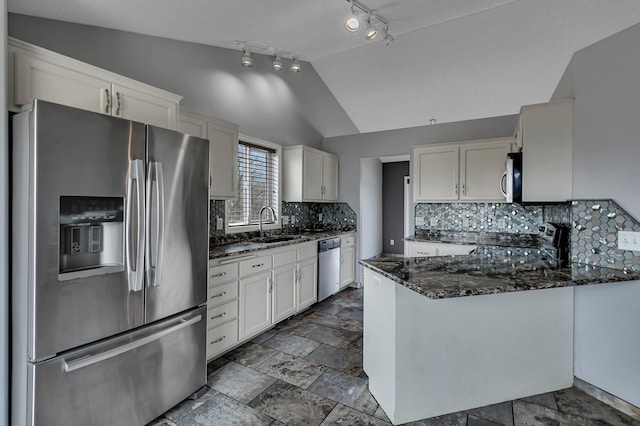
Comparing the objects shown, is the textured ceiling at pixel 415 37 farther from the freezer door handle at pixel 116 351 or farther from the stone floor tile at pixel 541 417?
the stone floor tile at pixel 541 417

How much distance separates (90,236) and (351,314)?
9.51ft

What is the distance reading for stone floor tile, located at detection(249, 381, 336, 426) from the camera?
6.24ft

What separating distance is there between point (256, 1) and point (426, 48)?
2061 millimetres

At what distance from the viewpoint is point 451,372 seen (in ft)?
6.17

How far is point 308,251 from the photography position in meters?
3.79

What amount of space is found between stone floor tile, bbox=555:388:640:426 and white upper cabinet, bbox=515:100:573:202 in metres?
1.39

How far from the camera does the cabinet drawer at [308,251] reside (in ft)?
11.9

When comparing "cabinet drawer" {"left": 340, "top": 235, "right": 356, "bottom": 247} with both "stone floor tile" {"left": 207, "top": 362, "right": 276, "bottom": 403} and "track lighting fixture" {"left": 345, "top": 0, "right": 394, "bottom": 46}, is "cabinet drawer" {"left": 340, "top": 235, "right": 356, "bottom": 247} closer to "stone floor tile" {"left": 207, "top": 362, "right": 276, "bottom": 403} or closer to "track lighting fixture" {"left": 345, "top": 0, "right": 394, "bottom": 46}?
"stone floor tile" {"left": 207, "top": 362, "right": 276, "bottom": 403}

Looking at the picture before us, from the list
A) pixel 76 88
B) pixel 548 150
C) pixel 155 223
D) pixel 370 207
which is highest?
pixel 76 88

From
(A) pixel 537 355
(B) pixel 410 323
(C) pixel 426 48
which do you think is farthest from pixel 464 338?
(C) pixel 426 48

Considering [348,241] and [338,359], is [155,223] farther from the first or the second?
[348,241]

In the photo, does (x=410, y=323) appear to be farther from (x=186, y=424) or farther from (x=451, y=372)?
(x=186, y=424)

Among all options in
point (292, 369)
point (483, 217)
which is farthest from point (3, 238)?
point (483, 217)

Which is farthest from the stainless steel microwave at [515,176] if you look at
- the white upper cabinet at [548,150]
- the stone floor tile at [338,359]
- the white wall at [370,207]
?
the white wall at [370,207]
